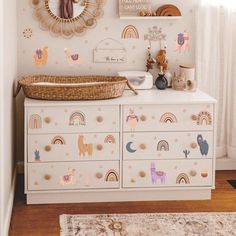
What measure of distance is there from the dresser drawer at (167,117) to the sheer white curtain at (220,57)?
1.93 ft

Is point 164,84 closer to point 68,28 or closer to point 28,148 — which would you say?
point 68,28

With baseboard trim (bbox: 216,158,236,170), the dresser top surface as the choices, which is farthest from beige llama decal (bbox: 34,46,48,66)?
baseboard trim (bbox: 216,158,236,170)

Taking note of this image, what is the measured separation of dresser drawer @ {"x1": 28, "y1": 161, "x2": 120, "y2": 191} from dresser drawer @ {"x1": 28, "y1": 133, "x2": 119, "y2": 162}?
4 centimetres

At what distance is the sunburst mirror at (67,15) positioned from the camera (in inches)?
161

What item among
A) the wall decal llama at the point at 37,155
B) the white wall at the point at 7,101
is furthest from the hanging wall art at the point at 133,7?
the wall decal llama at the point at 37,155

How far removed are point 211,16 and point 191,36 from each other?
195mm

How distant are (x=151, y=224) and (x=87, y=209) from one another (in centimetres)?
46

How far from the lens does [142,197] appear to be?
385 cm

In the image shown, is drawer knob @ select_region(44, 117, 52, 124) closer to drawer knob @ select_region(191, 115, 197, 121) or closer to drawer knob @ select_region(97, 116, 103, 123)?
drawer knob @ select_region(97, 116, 103, 123)

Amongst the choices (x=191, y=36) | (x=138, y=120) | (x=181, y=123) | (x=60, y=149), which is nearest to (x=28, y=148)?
(x=60, y=149)

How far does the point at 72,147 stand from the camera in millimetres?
3699

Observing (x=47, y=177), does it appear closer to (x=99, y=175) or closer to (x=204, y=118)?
(x=99, y=175)

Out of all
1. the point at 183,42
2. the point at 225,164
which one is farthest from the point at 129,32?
the point at 225,164

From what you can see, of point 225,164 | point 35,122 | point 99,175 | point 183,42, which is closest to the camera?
point 35,122
